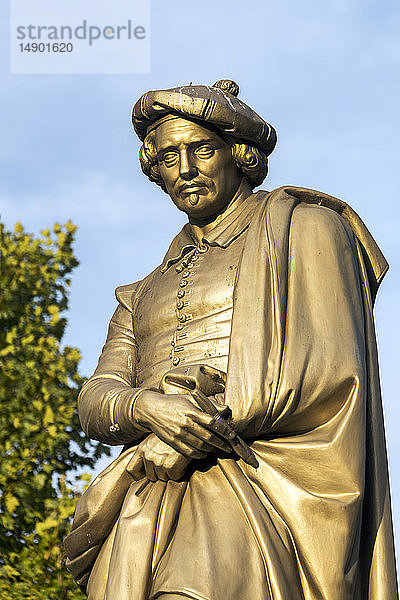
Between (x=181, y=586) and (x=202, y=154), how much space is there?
2335 mm

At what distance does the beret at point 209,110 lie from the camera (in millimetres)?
7230

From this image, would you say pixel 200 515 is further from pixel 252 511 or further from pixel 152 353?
pixel 152 353

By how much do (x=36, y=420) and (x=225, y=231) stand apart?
12.5 m

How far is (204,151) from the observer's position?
24.1 ft

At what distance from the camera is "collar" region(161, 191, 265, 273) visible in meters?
7.38

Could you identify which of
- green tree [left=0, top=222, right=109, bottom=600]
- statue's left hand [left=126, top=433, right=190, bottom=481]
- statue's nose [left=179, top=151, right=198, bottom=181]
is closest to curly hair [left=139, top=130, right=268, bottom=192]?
statue's nose [left=179, top=151, right=198, bottom=181]

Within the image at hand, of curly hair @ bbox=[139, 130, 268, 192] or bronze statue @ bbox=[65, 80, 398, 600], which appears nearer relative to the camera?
bronze statue @ bbox=[65, 80, 398, 600]

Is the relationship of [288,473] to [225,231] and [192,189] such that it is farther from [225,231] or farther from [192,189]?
[192,189]

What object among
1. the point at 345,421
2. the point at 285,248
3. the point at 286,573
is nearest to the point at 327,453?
the point at 345,421

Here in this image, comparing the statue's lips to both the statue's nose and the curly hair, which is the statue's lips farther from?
the curly hair

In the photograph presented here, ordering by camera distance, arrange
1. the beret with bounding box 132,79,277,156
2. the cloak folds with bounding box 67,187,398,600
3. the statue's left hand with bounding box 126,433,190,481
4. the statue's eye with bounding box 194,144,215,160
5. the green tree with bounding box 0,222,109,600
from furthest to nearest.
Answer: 1. the green tree with bounding box 0,222,109,600
2. the statue's eye with bounding box 194,144,215,160
3. the beret with bounding box 132,79,277,156
4. the statue's left hand with bounding box 126,433,190,481
5. the cloak folds with bounding box 67,187,398,600

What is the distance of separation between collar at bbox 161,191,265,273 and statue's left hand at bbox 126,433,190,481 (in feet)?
3.93

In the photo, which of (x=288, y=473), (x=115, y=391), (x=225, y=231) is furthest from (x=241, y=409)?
(x=225, y=231)

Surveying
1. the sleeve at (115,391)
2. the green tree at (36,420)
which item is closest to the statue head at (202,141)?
the sleeve at (115,391)
